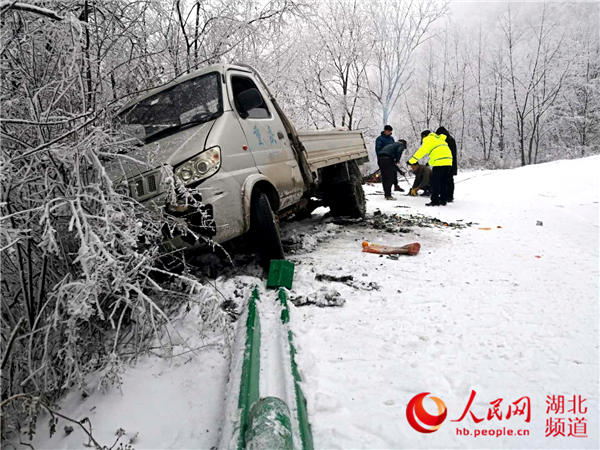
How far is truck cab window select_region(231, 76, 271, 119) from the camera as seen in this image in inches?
135

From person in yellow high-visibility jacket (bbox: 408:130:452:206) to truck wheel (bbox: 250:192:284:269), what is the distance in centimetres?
546

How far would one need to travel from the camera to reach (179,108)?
337 centimetres

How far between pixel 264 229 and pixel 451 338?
1.81 m

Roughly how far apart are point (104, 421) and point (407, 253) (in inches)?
132

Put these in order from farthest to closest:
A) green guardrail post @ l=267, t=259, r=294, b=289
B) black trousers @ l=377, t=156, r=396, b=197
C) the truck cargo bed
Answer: black trousers @ l=377, t=156, r=396, b=197 → the truck cargo bed → green guardrail post @ l=267, t=259, r=294, b=289

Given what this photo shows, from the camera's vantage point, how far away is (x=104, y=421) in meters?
1.72

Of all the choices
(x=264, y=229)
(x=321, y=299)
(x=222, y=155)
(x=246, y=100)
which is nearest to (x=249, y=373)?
(x=321, y=299)

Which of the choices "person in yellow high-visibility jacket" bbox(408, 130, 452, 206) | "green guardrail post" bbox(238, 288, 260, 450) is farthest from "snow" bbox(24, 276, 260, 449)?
"person in yellow high-visibility jacket" bbox(408, 130, 452, 206)

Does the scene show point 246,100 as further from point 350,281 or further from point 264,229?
point 350,281

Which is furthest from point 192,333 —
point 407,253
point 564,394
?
point 407,253

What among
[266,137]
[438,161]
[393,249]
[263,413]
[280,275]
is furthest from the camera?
[438,161]

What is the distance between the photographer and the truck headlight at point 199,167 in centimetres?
276

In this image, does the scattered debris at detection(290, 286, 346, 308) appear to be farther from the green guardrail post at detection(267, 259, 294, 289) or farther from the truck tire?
the truck tire

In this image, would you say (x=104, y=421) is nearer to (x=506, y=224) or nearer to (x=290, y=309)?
(x=290, y=309)
